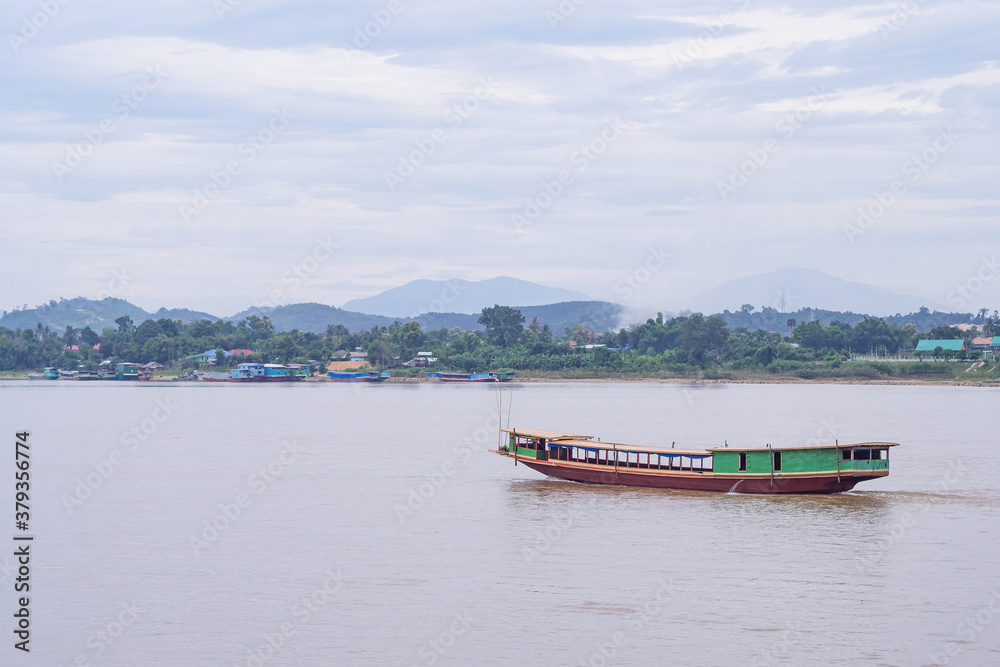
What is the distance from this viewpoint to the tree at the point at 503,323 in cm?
15688

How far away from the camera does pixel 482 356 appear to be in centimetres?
14875

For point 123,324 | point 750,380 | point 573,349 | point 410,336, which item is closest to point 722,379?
point 750,380

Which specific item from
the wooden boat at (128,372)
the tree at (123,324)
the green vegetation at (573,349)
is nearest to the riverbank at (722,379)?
the green vegetation at (573,349)

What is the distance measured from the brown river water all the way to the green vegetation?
8245 centimetres

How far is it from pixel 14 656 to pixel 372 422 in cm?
4941

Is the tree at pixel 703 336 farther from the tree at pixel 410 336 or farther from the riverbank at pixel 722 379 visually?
the tree at pixel 410 336

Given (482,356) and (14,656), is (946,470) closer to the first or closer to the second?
(14,656)

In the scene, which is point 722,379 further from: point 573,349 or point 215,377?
point 215,377

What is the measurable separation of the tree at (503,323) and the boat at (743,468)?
393ft

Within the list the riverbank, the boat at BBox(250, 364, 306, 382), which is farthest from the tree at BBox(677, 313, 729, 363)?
the boat at BBox(250, 364, 306, 382)

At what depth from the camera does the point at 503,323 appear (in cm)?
15800

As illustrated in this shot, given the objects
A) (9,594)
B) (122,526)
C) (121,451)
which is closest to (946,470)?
(122,526)

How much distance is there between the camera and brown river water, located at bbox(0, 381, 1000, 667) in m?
18.6

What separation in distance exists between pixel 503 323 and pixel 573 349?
15.1 meters
